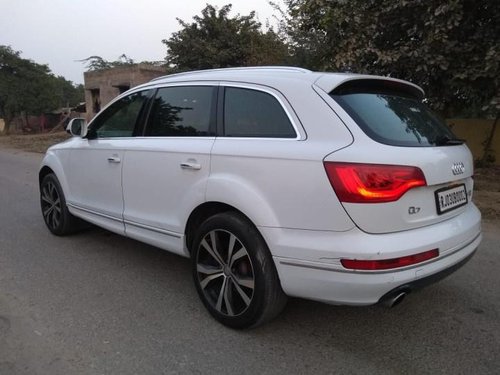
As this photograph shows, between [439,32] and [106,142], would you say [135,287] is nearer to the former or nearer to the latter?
[106,142]

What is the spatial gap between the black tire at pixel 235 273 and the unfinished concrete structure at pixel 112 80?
20.8 meters

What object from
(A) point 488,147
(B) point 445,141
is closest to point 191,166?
(B) point 445,141

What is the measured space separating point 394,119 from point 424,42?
18.1ft

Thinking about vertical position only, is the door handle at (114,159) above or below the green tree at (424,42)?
below

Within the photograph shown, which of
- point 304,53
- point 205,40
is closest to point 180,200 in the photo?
point 304,53

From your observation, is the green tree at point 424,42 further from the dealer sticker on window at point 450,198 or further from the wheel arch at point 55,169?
the wheel arch at point 55,169

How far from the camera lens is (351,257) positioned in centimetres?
271

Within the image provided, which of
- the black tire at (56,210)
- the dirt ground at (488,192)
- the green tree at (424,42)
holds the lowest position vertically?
the dirt ground at (488,192)

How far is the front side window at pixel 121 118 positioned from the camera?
435cm

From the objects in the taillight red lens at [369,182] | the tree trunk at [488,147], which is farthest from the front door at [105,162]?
the tree trunk at [488,147]

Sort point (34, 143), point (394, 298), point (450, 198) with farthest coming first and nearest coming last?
point (34, 143) < point (450, 198) < point (394, 298)

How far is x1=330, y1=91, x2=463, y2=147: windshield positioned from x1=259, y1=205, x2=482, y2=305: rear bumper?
560mm

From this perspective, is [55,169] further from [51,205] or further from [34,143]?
[34,143]

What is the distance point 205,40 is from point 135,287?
665 inches
